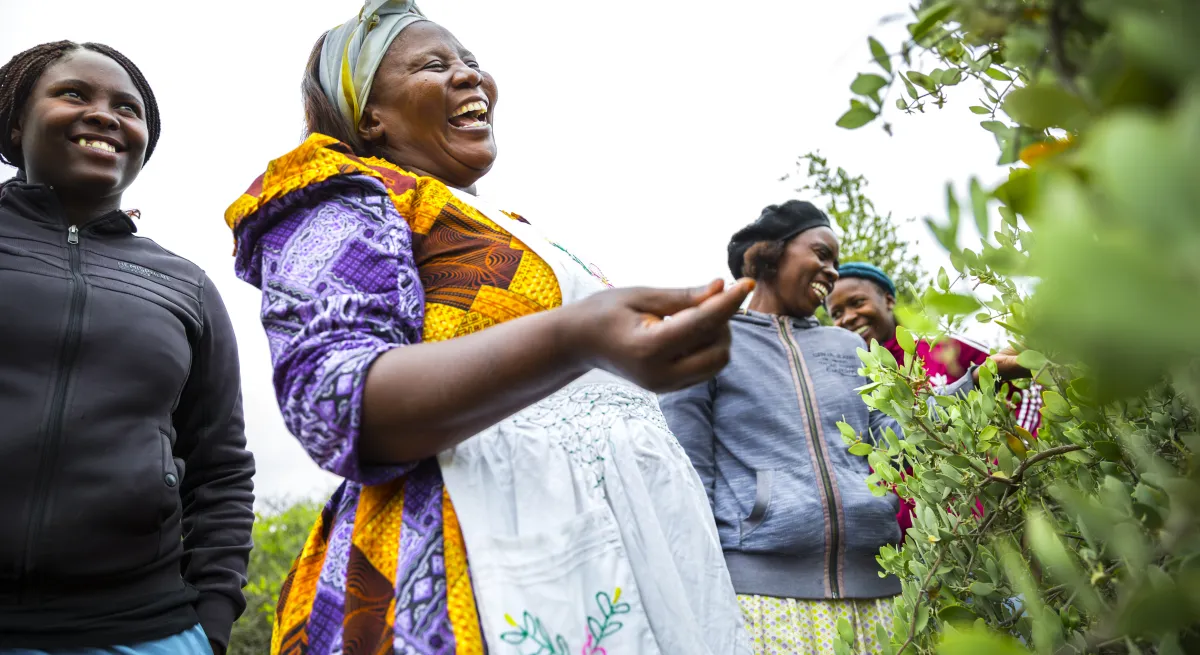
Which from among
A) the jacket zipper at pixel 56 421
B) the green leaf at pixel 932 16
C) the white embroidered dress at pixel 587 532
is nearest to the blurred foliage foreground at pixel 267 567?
the jacket zipper at pixel 56 421

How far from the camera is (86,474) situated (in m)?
1.95

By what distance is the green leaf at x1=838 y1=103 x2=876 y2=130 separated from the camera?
831 millimetres

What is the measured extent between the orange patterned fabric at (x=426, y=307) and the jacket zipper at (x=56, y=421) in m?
0.69

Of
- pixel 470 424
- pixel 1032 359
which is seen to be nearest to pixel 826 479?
pixel 1032 359

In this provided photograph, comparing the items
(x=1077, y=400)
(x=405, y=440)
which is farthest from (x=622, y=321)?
(x=1077, y=400)

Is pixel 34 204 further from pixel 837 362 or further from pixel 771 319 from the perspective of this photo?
pixel 837 362

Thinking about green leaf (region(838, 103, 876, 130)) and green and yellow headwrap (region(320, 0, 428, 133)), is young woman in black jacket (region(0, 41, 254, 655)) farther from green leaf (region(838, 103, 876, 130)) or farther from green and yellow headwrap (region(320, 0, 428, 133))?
green leaf (region(838, 103, 876, 130))

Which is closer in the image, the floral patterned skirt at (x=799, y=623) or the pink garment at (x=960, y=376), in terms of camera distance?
the pink garment at (x=960, y=376)

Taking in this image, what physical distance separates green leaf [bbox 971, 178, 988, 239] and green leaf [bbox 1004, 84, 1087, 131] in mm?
49

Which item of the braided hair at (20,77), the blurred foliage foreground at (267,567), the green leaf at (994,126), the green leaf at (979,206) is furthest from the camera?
the blurred foliage foreground at (267,567)

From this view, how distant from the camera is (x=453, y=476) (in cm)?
135

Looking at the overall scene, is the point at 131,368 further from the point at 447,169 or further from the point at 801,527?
the point at 801,527

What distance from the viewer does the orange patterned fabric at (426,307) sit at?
50.9 inches

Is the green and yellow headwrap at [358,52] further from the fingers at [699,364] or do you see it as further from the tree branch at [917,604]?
the tree branch at [917,604]
